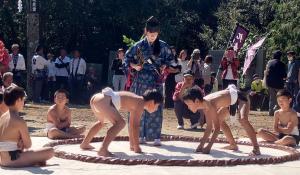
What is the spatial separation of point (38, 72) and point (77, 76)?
97 centimetres

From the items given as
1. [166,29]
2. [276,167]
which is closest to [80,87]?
[166,29]

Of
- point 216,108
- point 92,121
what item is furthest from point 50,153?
point 92,121

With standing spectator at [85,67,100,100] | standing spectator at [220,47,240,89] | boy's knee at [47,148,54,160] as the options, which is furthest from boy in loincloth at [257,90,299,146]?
standing spectator at [85,67,100,100]

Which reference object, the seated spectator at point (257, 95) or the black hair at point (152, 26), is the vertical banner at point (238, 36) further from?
the black hair at point (152, 26)

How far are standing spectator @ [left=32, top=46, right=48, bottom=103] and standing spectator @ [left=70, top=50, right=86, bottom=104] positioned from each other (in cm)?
65

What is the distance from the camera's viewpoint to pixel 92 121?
1195 cm

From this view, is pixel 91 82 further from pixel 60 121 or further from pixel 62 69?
pixel 60 121

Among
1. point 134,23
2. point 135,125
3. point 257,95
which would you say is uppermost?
point 134,23

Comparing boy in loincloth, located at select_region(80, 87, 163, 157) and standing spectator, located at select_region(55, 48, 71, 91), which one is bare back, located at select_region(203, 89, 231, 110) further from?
standing spectator, located at select_region(55, 48, 71, 91)

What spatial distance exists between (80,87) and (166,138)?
8.21 metres

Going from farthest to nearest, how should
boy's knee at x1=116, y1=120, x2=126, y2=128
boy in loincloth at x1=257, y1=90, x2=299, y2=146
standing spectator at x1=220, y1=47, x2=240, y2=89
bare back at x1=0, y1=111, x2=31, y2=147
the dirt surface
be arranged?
1. standing spectator at x1=220, y1=47, x2=240, y2=89
2. the dirt surface
3. boy in loincloth at x1=257, y1=90, x2=299, y2=146
4. boy's knee at x1=116, y1=120, x2=126, y2=128
5. bare back at x1=0, y1=111, x2=31, y2=147

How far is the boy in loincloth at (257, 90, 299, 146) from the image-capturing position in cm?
870

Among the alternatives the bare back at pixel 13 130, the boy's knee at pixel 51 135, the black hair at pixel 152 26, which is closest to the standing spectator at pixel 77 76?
the boy's knee at pixel 51 135

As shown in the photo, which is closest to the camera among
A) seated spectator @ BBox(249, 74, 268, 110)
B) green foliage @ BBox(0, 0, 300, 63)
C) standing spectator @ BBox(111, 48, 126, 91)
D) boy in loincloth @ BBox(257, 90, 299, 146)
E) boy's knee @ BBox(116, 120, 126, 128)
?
boy's knee @ BBox(116, 120, 126, 128)
